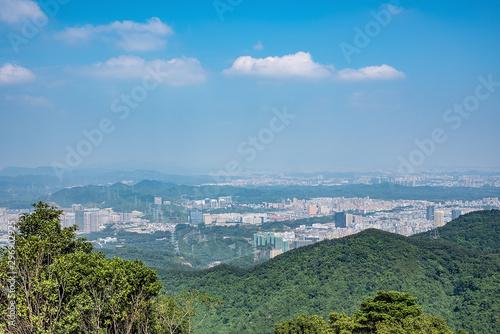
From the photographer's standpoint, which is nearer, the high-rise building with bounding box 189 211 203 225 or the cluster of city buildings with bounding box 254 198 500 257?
the cluster of city buildings with bounding box 254 198 500 257

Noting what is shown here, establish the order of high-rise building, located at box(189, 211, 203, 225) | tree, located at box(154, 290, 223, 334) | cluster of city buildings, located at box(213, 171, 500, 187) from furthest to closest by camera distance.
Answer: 1. cluster of city buildings, located at box(213, 171, 500, 187)
2. high-rise building, located at box(189, 211, 203, 225)
3. tree, located at box(154, 290, 223, 334)

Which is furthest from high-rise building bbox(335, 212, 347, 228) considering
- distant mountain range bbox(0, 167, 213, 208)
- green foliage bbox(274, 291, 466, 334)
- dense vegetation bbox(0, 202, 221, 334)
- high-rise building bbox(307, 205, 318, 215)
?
dense vegetation bbox(0, 202, 221, 334)

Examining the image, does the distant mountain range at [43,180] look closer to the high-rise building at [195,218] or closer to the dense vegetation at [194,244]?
the dense vegetation at [194,244]

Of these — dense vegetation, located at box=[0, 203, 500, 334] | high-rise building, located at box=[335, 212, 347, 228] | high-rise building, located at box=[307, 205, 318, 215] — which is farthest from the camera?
high-rise building, located at box=[307, 205, 318, 215]

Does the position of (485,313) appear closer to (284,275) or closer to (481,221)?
(284,275)

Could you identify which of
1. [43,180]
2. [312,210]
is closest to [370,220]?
[312,210]

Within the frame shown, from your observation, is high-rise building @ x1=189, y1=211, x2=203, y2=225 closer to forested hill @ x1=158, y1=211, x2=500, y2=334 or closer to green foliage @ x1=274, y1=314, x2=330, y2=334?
forested hill @ x1=158, y1=211, x2=500, y2=334

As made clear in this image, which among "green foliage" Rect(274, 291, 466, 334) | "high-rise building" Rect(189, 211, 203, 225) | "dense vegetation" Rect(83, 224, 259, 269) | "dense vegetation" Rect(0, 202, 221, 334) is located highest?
"dense vegetation" Rect(0, 202, 221, 334)

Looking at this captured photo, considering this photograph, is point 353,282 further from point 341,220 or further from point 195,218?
point 195,218

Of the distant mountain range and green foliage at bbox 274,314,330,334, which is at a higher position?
the distant mountain range

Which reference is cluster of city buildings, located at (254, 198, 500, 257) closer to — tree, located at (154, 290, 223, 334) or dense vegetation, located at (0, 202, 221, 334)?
tree, located at (154, 290, 223, 334)
